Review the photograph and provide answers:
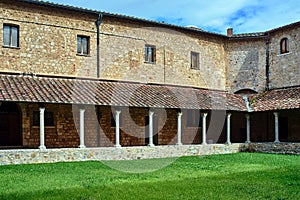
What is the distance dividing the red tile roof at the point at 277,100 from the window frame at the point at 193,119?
3.31m

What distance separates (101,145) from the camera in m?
20.5

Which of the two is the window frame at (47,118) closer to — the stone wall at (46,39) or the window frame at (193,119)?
the stone wall at (46,39)

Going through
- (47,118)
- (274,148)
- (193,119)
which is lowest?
(274,148)

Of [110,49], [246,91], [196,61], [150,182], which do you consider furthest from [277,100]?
[150,182]

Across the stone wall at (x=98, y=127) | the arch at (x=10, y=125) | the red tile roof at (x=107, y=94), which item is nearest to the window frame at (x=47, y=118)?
the stone wall at (x=98, y=127)

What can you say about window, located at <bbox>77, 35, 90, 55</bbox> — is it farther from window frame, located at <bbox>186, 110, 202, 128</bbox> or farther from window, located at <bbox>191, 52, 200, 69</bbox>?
window frame, located at <bbox>186, 110, 202, 128</bbox>

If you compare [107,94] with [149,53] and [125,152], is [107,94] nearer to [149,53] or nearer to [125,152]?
[125,152]

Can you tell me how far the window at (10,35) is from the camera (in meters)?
18.5

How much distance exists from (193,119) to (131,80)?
5.02 metres

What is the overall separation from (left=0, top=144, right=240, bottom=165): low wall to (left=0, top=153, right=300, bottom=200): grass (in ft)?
3.81

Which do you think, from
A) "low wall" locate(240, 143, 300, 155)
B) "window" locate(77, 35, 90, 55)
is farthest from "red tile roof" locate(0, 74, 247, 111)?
"low wall" locate(240, 143, 300, 155)

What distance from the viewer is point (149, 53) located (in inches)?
907

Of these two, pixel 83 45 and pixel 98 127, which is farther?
pixel 83 45

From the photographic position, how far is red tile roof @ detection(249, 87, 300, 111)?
21464mm
